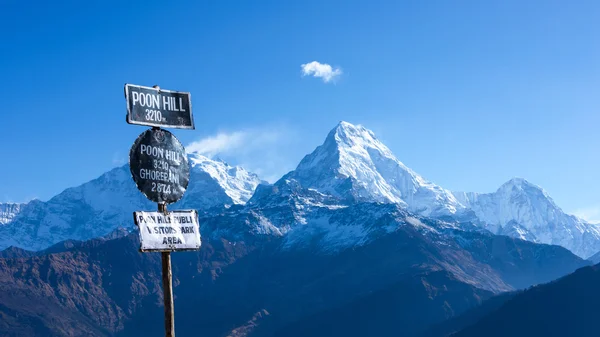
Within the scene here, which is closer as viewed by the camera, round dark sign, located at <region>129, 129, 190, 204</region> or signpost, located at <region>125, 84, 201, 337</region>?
signpost, located at <region>125, 84, 201, 337</region>

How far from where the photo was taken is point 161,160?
2023 cm

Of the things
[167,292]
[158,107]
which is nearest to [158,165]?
[158,107]

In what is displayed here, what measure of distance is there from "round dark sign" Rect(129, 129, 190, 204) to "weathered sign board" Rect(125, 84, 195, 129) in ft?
1.04

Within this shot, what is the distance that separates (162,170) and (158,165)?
168 mm

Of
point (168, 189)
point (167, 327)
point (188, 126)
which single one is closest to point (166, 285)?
point (167, 327)

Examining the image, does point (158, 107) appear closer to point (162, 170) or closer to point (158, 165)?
point (158, 165)

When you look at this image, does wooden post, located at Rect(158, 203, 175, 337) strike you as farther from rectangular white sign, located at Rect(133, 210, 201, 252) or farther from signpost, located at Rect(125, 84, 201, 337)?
rectangular white sign, located at Rect(133, 210, 201, 252)

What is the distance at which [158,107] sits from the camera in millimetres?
20109

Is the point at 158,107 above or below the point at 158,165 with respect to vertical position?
above

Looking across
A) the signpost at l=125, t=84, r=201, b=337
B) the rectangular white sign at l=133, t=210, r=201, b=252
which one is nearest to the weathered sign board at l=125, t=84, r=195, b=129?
the signpost at l=125, t=84, r=201, b=337

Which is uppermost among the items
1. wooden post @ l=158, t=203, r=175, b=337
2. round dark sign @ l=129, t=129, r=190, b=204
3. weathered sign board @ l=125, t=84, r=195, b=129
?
weathered sign board @ l=125, t=84, r=195, b=129

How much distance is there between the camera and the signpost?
1950 cm

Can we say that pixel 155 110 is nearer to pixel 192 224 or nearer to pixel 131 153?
pixel 131 153

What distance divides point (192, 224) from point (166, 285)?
1.61m
